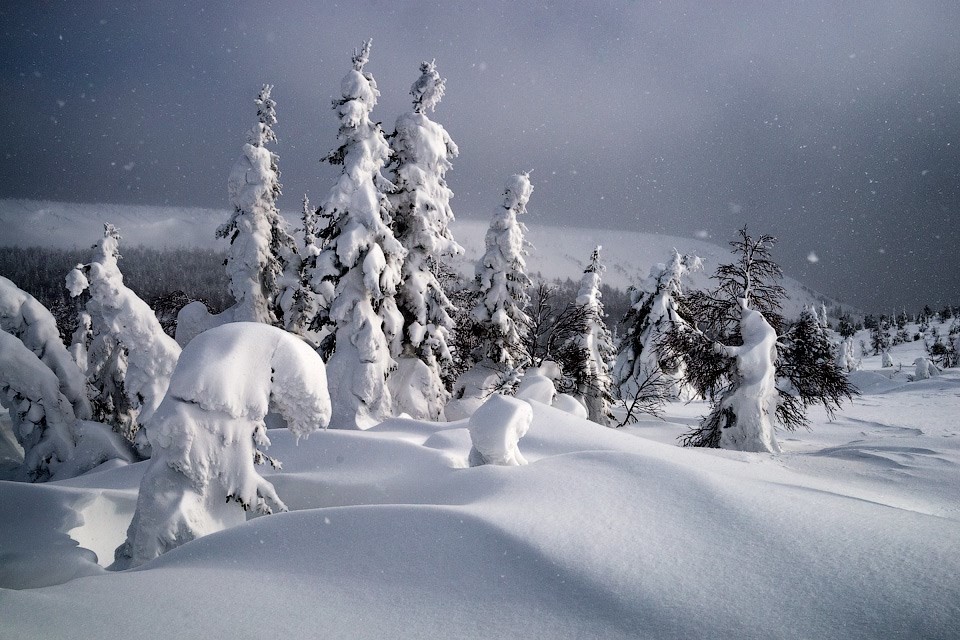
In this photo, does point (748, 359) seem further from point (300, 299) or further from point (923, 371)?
point (923, 371)

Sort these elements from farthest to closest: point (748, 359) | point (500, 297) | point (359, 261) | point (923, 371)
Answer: point (923, 371), point (500, 297), point (359, 261), point (748, 359)

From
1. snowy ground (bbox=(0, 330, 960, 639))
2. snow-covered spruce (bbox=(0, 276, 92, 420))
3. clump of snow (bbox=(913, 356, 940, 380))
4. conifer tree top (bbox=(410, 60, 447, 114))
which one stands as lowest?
clump of snow (bbox=(913, 356, 940, 380))

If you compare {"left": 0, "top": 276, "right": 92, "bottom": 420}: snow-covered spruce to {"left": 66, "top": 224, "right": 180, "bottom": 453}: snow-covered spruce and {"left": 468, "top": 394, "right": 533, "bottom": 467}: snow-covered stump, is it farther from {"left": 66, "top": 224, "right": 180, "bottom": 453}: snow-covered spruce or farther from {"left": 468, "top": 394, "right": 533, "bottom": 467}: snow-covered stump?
{"left": 468, "top": 394, "right": 533, "bottom": 467}: snow-covered stump

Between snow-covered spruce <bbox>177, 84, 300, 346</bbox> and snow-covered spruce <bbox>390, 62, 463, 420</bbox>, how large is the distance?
21.6ft

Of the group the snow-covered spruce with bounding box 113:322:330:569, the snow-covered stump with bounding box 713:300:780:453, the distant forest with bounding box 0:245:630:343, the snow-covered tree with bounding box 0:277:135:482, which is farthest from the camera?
the distant forest with bounding box 0:245:630:343

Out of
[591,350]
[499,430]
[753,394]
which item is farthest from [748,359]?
[591,350]

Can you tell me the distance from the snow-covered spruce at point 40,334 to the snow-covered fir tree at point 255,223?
6400mm

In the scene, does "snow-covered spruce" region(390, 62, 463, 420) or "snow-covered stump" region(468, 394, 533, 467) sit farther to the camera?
"snow-covered spruce" region(390, 62, 463, 420)

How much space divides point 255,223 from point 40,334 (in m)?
8.74

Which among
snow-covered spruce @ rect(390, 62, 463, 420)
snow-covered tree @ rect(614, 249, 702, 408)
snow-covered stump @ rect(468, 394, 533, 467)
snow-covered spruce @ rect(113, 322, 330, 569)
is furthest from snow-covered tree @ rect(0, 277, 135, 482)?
snow-covered tree @ rect(614, 249, 702, 408)

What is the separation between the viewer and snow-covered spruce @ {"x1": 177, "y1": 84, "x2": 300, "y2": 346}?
1947cm

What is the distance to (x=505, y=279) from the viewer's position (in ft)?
62.0

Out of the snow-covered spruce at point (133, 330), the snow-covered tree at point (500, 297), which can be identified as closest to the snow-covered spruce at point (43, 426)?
the snow-covered spruce at point (133, 330)

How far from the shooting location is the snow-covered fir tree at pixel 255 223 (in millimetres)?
19453
